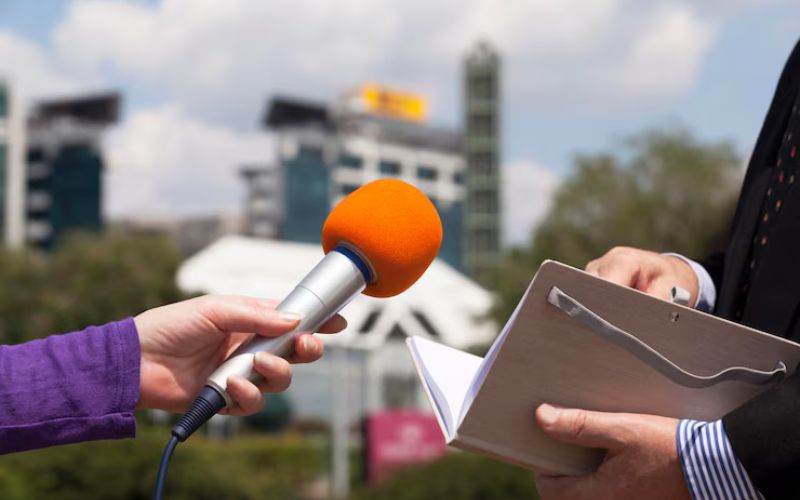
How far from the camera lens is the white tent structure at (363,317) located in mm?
18391

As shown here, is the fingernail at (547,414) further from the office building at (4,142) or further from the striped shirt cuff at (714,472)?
the office building at (4,142)

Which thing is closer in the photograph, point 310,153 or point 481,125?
point 481,125

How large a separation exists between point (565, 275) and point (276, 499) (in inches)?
450

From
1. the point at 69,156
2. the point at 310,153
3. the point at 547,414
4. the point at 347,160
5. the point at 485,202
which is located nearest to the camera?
the point at 547,414

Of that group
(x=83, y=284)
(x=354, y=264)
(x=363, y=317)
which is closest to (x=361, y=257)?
(x=354, y=264)

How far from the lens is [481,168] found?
72.2 meters

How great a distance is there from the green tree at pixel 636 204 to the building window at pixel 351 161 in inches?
1914

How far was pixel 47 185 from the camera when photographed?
236 feet

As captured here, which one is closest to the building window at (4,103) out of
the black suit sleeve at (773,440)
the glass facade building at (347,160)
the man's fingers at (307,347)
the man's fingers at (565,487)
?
the glass facade building at (347,160)

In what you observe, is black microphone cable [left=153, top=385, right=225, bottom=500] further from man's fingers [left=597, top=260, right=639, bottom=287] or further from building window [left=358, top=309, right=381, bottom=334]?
building window [left=358, top=309, right=381, bottom=334]

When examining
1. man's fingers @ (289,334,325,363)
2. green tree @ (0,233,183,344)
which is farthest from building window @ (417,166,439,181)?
man's fingers @ (289,334,325,363)

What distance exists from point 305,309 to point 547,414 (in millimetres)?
423

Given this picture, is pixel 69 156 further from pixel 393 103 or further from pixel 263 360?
pixel 263 360

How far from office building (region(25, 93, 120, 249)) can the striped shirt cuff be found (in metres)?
66.9
